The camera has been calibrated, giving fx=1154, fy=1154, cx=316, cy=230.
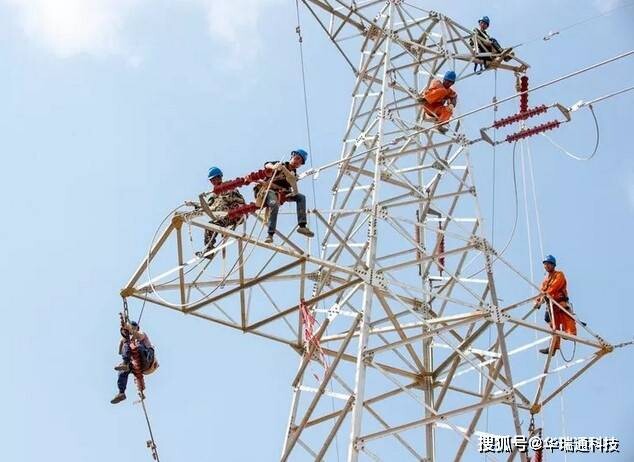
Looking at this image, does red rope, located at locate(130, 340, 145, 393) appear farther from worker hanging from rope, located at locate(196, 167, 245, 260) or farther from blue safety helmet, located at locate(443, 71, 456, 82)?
blue safety helmet, located at locate(443, 71, 456, 82)

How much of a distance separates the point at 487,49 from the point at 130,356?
408 inches

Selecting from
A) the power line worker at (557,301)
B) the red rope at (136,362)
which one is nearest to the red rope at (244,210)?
the red rope at (136,362)

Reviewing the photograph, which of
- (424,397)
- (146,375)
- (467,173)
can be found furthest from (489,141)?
(146,375)

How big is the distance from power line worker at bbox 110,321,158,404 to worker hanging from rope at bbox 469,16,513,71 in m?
9.50

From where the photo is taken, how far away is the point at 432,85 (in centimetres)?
2178

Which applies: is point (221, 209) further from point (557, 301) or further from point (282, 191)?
point (557, 301)

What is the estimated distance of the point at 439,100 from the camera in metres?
21.6

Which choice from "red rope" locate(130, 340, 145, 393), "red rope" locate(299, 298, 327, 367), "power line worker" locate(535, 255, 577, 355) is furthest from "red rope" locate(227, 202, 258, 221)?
"power line worker" locate(535, 255, 577, 355)

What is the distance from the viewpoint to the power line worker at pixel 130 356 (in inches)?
719

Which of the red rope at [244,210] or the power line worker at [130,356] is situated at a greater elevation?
the red rope at [244,210]

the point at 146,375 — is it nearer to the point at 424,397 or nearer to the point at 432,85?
the point at 424,397

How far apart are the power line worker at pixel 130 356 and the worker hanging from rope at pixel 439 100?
23.0 ft

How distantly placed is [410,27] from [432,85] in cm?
185

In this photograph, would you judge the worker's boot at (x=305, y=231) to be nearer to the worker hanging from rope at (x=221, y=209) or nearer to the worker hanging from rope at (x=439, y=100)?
the worker hanging from rope at (x=221, y=209)
